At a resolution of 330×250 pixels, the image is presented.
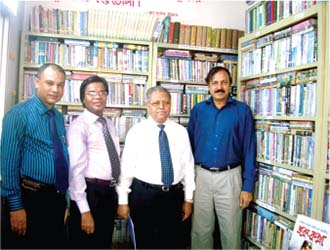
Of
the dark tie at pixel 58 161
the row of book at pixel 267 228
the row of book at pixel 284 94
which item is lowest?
the row of book at pixel 267 228

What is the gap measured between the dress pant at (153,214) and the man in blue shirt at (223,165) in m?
0.23

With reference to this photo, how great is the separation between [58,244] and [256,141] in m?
1.55

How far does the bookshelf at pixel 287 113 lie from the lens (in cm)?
166

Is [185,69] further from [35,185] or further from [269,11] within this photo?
[35,185]

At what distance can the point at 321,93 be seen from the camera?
65.2 inches

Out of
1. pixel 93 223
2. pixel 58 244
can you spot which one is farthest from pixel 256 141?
pixel 58 244

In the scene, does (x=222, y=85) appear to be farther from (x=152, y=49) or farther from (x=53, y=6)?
(x=53, y=6)

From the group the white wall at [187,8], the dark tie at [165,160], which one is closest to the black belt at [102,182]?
the dark tie at [165,160]

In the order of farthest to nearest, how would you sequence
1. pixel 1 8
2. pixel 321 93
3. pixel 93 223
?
pixel 1 8
pixel 93 223
pixel 321 93

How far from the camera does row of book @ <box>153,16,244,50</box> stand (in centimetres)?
256

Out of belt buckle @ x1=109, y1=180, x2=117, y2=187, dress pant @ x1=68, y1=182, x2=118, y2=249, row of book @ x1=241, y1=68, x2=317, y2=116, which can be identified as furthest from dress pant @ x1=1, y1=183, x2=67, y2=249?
row of book @ x1=241, y1=68, x2=317, y2=116

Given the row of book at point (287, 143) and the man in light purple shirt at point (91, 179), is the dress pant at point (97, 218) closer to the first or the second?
the man in light purple shirt at point (91, 179)

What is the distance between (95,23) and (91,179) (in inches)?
53.2

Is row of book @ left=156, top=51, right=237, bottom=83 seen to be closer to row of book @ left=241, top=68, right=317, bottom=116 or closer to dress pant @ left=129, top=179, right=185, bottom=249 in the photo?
row of book @ left=241, top=68, right=317, bottom=116
